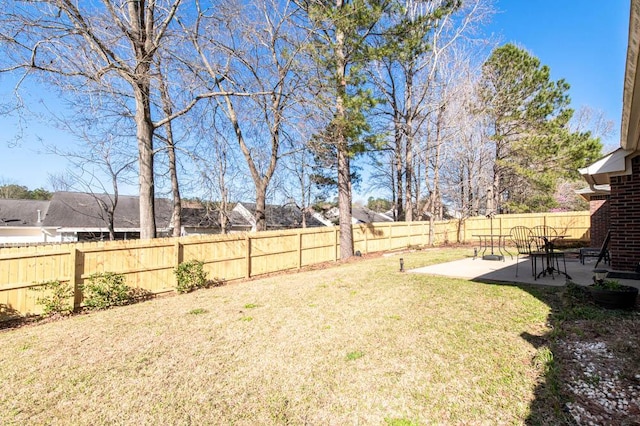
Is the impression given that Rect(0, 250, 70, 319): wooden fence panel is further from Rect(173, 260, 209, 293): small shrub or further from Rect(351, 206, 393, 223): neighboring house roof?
Rect(351, 206, 393, 223): neighboring house roof

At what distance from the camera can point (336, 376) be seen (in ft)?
9.43

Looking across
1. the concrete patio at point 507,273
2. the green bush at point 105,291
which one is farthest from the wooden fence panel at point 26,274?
the concrete patio at point 507,273

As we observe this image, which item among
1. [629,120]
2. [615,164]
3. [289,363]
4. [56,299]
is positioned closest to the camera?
[289,363]

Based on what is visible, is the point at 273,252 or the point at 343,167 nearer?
the point at 273,252

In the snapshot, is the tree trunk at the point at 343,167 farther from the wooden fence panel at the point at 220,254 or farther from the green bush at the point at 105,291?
the green bush at the point at 105,291

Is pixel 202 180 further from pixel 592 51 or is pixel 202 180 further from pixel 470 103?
pixel 592 51

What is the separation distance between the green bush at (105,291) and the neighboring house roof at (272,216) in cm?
1895

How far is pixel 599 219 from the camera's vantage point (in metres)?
9.76

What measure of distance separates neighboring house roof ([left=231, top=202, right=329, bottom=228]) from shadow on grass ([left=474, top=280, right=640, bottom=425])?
835 inches

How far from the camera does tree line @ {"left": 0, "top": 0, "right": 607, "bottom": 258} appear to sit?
6.63m

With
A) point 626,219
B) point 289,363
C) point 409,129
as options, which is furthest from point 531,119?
point 289,363

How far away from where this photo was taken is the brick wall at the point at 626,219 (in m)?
5.65

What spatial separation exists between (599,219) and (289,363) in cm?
1141

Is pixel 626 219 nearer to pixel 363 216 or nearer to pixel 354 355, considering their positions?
pixel 354 355
